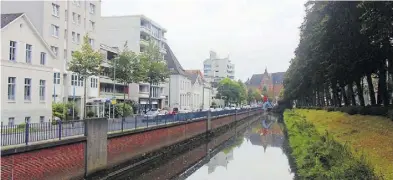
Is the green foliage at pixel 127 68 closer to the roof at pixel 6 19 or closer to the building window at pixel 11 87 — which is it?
the roof at pixel 6 19

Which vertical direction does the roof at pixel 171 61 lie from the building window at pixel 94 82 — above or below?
above

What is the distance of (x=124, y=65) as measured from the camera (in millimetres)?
45281

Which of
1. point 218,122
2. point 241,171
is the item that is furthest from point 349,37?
point 218,122

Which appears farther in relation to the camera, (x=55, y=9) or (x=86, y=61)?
(x=55, y=9)

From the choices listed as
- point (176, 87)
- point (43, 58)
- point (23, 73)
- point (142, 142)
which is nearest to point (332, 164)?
point (142, 142)

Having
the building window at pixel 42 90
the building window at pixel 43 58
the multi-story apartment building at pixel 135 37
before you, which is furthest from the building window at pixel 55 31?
the multi-story apartment building at pixel 135 37

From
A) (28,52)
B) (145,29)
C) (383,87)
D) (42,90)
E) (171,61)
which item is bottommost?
(383,87)

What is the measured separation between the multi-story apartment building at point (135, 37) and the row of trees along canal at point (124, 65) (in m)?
19.0

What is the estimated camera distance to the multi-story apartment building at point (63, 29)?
151 ft

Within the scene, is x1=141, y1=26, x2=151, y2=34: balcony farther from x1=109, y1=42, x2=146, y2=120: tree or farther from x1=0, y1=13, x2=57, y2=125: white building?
x1=0, y1=13, x2=57, y2=125: white building

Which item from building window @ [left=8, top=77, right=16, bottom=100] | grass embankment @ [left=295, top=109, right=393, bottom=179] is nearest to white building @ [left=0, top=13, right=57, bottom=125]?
building window @ [left=8, top=77, right=16, bottom=100]

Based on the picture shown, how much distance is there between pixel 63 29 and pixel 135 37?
24.1m

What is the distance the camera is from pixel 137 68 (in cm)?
4562

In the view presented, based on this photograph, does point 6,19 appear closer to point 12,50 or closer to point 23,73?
point 12,50
